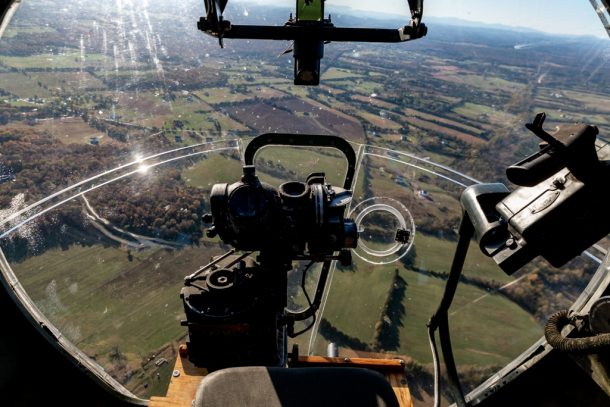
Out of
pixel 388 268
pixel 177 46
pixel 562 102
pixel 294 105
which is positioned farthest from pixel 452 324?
pixel 177 46

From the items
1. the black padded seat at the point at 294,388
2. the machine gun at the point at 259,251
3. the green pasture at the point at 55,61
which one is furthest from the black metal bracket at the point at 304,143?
the green pasture at the point at 55,61

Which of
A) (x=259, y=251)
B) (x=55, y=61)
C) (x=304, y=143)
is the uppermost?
(x=304, y=143)

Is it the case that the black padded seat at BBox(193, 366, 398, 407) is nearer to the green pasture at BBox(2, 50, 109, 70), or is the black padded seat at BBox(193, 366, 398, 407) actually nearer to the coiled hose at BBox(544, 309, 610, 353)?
the coiled hose at BBox(544, 309, 610, 353)

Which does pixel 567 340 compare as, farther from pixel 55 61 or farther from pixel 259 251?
pixel 55 61

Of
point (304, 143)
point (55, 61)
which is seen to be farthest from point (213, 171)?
point (55, 61)

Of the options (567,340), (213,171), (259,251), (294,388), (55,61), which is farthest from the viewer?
(55,61)

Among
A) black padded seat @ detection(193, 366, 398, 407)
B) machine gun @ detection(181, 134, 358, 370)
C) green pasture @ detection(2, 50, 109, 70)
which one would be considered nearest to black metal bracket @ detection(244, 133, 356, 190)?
machine gun @ detection(181, 134, 358, 370)

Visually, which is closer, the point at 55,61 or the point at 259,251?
the point at 259,251
